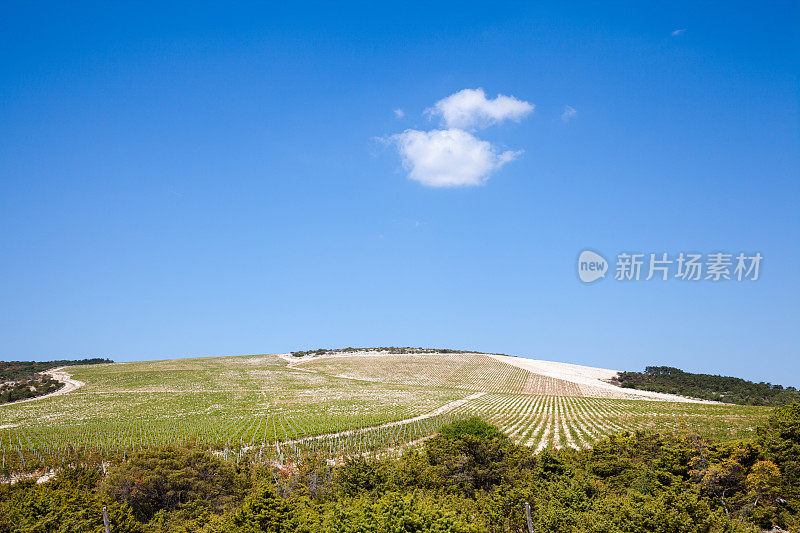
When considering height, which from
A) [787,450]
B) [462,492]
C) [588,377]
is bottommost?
[588,377]

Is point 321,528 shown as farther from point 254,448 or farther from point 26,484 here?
point 254,448

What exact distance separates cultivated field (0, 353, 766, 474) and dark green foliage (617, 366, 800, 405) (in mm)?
18910

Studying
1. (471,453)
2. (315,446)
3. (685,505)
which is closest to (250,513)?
(471,453)

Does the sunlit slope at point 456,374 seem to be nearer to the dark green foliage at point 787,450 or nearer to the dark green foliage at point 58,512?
the dark green foliage at point 787,450

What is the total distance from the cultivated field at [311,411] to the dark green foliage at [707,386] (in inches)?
744

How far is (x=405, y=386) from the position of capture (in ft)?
343

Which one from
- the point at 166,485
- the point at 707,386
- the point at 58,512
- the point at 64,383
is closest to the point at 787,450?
the point at 166,485

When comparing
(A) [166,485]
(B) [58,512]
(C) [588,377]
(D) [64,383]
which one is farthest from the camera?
(C) [588,377]

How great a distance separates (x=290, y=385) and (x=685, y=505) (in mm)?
94867

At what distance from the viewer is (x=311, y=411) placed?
69.1 meters

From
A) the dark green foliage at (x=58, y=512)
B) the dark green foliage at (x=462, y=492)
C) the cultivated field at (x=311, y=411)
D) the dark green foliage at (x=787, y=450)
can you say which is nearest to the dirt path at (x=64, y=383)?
the cultivated field at (x=311, y=411)

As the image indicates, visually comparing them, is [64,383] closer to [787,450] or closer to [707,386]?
[787,450]

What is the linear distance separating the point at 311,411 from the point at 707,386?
12086 centimetres

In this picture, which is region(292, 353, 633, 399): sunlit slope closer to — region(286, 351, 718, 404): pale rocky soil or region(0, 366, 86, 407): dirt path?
region(286, 351, 718, 404): pale rocky soil
